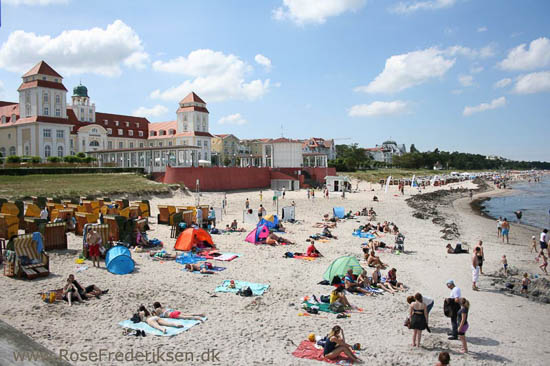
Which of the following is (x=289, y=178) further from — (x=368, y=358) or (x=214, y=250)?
(x=368, y=358)

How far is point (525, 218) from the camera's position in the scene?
32875 millimetres

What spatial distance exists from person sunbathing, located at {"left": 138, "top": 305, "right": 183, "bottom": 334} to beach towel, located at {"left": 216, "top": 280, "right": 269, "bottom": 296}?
258cm

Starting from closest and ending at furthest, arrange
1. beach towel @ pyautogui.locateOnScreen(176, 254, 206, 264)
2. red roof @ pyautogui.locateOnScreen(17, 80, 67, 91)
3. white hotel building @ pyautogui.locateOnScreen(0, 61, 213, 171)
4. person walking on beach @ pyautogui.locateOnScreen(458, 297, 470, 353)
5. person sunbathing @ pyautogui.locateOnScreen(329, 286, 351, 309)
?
person walking on beach @ pyautogui.locateOnScreen(458, 297, 470, 353), person sunbathing @ pyautogui.locateOnScreen(329, 286, 351, 309), beach towel @ pyautogui.locateOnScreen(176, 254, 206, 264), white hotel building @ pyautogui.locateOnScreen(0, 61, 213, 171), red roof @ pyautogui.locateOnScreen(17, 80, 67, 91)

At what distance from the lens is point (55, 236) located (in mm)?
14344

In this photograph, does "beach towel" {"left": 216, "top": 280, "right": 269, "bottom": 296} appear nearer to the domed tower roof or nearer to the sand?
the sand

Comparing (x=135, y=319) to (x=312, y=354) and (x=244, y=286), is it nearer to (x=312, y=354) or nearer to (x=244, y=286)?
(x=244, y=286)

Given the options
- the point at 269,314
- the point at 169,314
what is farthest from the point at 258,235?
the point at 169,314

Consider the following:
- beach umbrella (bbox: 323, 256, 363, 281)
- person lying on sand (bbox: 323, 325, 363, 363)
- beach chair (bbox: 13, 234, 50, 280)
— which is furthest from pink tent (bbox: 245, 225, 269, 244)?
person lying on sand (bbox: 323, 325, 363, 363)

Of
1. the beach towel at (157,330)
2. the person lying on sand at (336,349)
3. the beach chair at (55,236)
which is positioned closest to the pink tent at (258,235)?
the beach chair at (55,236)

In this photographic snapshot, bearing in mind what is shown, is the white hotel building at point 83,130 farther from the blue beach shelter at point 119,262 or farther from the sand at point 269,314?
the sand at point 269,314

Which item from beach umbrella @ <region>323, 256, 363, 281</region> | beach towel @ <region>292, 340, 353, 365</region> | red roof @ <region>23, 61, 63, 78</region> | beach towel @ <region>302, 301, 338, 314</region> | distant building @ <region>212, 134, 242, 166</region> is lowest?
beach towel @ <region>292, 340, 353, 365</region>

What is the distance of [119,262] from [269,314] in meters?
5.57

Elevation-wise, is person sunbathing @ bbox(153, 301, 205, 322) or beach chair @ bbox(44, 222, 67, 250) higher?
beach chair @ bbox(44, 222, 67, 250)

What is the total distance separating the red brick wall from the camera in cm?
4253
